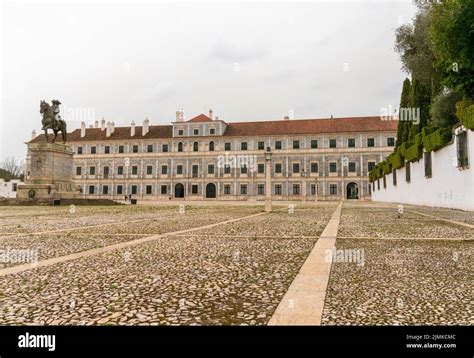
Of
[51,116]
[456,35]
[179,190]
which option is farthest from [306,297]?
[179,190]

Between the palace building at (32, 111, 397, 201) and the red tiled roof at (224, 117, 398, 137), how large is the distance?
146 mm

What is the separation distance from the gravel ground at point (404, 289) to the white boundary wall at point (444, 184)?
470 inches

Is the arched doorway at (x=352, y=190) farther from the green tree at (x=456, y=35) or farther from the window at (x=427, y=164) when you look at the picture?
the green tree at (x=456, y=35)

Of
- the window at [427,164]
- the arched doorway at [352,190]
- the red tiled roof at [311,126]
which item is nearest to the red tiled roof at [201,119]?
the red tiled roof at [311,126]

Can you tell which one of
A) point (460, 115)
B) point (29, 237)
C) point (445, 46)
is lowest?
point (29, 237)

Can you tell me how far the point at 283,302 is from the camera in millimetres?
2684

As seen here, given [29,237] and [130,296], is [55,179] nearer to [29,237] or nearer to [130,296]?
[29,237]

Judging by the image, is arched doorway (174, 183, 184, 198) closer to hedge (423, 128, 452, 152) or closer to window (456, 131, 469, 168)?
hedge (423, 128, 452, 152)

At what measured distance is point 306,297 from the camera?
9.25 ft

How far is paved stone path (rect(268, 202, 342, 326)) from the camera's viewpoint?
2316 mm

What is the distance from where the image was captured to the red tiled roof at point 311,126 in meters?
55.0

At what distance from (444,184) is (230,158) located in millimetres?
41769
